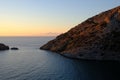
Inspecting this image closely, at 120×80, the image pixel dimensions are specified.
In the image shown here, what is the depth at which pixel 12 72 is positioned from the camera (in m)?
101

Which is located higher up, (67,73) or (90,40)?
(90,40)

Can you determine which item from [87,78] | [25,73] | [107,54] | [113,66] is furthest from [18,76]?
[107,54]

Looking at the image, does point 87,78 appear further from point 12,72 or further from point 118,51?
point 118,51

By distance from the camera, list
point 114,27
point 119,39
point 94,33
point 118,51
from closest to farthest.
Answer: point 118,51, point 119,39, point 114,27, point 94,33

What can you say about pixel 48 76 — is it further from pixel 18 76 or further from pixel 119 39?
pixel 119 39

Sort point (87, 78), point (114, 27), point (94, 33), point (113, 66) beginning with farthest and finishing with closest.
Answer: point (94, 33) → point (114, 27) → point (113, 66) → point (87, 78)

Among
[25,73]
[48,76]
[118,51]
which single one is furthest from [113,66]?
[25,73]

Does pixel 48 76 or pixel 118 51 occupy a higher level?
pixel 118 51

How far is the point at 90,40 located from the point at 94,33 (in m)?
15.9

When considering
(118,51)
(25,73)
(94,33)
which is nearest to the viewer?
(25,73)

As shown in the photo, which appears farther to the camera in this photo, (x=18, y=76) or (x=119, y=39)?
(x=119, y=39)

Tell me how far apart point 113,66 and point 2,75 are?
5992 cm

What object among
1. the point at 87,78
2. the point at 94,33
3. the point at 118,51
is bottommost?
the point at 87,78

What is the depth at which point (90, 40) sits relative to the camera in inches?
6447
